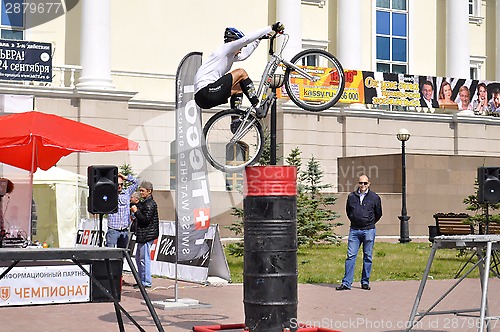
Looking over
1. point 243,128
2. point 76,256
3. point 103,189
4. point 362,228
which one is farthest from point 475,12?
point 76,256

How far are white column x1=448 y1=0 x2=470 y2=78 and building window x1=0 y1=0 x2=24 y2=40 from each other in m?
21.8

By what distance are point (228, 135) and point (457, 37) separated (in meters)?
36.4

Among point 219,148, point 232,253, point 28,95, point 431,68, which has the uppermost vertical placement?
point 431,68

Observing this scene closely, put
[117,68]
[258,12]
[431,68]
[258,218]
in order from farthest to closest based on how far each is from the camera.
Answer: [431,68]
[258,12]
[117,68]
[258,218]

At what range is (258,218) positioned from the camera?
10570 millimetres

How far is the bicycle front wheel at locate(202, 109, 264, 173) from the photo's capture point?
11641mm

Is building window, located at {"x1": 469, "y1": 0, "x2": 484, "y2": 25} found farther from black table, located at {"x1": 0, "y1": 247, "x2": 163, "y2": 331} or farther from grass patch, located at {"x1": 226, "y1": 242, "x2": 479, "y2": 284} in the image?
black table, located at {"x1": 0, "y1": 247, "x2": 163, "y2": 331}

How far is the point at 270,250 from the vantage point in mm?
10492

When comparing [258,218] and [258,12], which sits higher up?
[258,12]

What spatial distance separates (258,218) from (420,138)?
111 ft

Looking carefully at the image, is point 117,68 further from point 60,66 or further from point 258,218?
point 258,218

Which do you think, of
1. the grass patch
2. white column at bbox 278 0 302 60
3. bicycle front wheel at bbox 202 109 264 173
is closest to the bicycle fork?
bicycle front wheel at bbox 202 109 264 173

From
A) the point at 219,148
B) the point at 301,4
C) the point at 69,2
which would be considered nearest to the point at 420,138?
the point at 301,4

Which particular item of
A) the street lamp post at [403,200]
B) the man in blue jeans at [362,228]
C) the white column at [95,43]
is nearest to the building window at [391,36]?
the street lamp post at [403,200]
